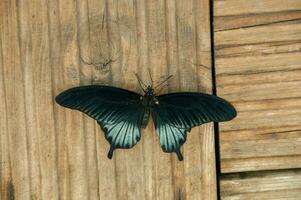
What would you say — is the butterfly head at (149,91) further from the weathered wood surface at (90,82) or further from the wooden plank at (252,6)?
the wooden plank at (252,6)

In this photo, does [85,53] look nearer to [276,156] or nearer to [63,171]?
[63,171]

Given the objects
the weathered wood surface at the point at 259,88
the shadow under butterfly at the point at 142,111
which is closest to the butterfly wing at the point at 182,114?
the shadow under butterfly at the point at 142,111

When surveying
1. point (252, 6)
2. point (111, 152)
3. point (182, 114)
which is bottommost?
point (111, 152)

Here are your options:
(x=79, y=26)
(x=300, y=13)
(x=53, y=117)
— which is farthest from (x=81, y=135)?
(x=300, y=13)

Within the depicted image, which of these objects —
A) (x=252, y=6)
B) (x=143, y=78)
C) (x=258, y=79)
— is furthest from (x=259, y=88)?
(x=143, y=78)

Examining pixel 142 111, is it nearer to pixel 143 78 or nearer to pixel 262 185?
pixel 143 78

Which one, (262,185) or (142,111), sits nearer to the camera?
(142,111)
